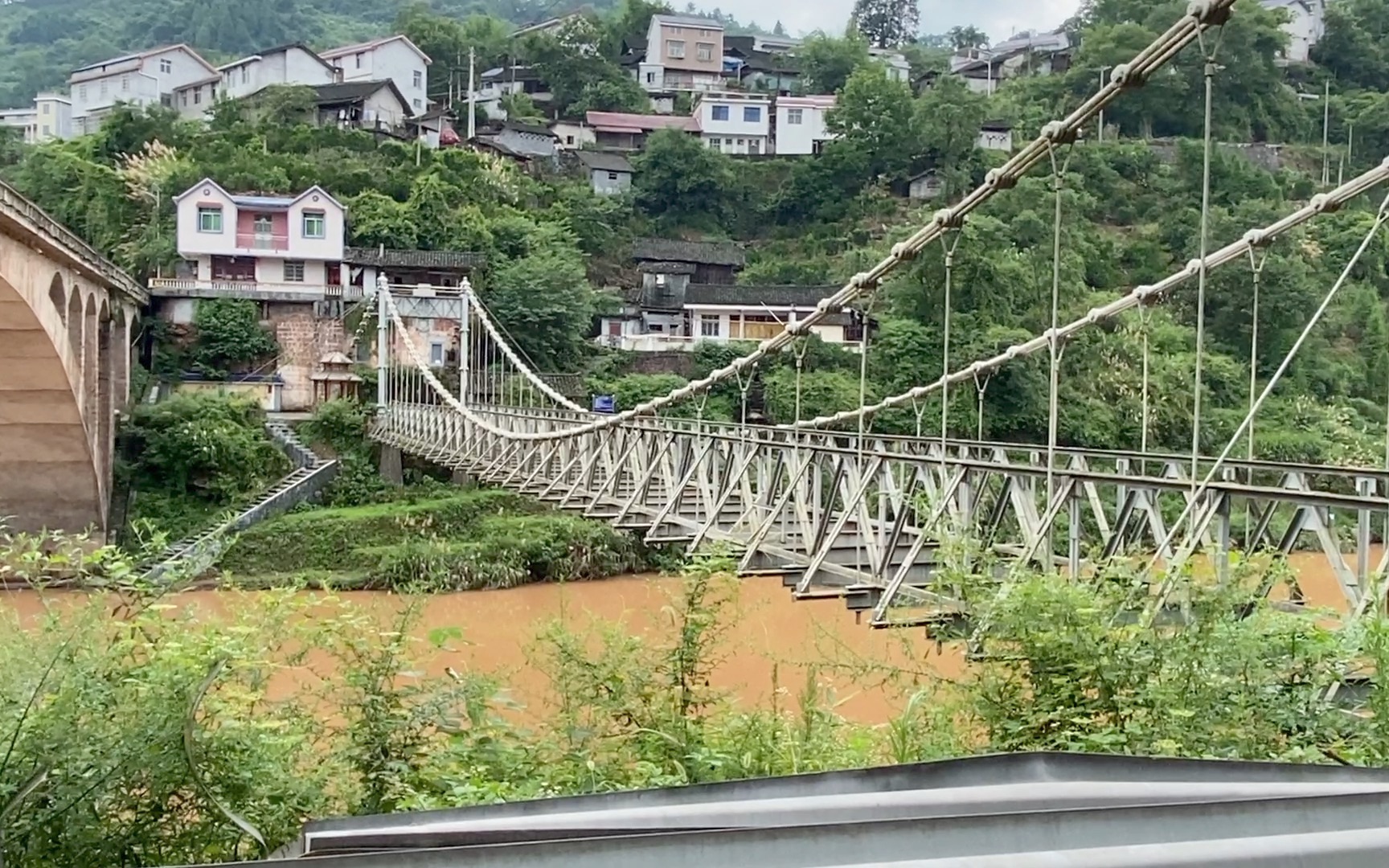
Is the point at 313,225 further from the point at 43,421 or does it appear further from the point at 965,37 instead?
the point at 965,37

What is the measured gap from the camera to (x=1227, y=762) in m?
1.97

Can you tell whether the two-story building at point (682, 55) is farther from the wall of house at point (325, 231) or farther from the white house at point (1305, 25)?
the wall of house at point (325, 231)

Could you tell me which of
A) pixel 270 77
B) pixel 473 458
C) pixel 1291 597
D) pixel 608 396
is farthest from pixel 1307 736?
pixel 270 77

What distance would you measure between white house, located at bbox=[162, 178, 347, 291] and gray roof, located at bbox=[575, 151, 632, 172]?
11495mm

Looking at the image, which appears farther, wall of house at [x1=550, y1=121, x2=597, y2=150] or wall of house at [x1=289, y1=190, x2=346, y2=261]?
wall of house at [x1=550, y1=121, x2=597, y2=150]

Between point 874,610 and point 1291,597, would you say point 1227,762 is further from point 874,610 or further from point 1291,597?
point 874,610

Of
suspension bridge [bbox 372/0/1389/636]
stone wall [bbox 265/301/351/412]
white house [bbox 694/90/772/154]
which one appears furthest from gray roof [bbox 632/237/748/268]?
suspension bridge [bbox 372/0/1389/636]

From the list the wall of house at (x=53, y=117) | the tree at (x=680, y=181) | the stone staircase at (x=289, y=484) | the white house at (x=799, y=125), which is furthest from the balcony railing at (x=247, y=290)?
the wall of house at (x=53, y=117)

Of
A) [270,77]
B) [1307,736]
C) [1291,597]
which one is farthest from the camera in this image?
[270,77]

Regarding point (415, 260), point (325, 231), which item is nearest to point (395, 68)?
point (325, 231)

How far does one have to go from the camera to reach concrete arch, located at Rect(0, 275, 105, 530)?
13.8m

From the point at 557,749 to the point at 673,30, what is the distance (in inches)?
1780

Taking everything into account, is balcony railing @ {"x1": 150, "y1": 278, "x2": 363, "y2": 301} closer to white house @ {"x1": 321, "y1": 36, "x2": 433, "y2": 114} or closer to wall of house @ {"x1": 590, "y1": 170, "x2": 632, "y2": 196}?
wall of house @ {"x1": 590, "y1": 170, "x2": 632, "y2": 196}

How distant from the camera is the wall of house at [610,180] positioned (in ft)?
117
